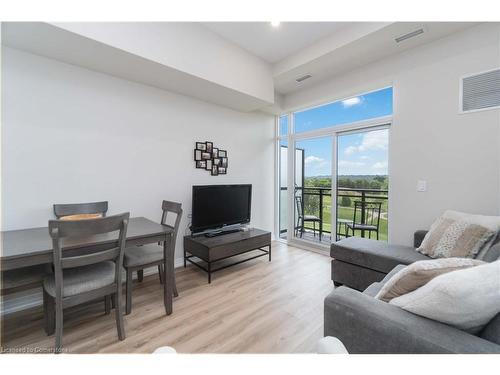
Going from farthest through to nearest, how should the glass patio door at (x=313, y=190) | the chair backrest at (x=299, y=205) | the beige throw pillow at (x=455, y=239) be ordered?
the chair backrest at (x=299, y=205), the glass patio door at (x=313, y=190), the beige throw pillow at (x=455, y=239)

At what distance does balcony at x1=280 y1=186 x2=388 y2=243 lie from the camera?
332 centimetres

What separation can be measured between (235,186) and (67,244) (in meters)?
2.14

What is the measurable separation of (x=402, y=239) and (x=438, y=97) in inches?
68.9

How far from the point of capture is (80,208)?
93.2 inches

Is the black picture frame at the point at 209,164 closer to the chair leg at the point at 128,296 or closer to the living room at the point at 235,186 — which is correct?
the living room at the point at 235,186

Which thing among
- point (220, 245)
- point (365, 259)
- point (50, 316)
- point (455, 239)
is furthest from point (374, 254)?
point (50, 316)

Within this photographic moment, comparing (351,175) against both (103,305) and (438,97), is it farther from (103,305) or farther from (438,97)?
(103,305)

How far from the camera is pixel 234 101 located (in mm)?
3451

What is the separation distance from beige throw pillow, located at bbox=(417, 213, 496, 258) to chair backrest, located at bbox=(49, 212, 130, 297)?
272 cm

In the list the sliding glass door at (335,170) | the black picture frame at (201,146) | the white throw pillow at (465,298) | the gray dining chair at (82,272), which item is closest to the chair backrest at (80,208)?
the gray dining chair at (82,272)

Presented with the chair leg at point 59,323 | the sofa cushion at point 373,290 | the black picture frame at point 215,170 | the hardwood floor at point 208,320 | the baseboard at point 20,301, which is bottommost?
the hardwood floor at point 208,320

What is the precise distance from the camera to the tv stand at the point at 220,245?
277cm

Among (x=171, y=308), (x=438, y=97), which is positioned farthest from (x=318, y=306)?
(x=438, y=97)

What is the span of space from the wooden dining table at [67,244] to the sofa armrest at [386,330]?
1480mm
